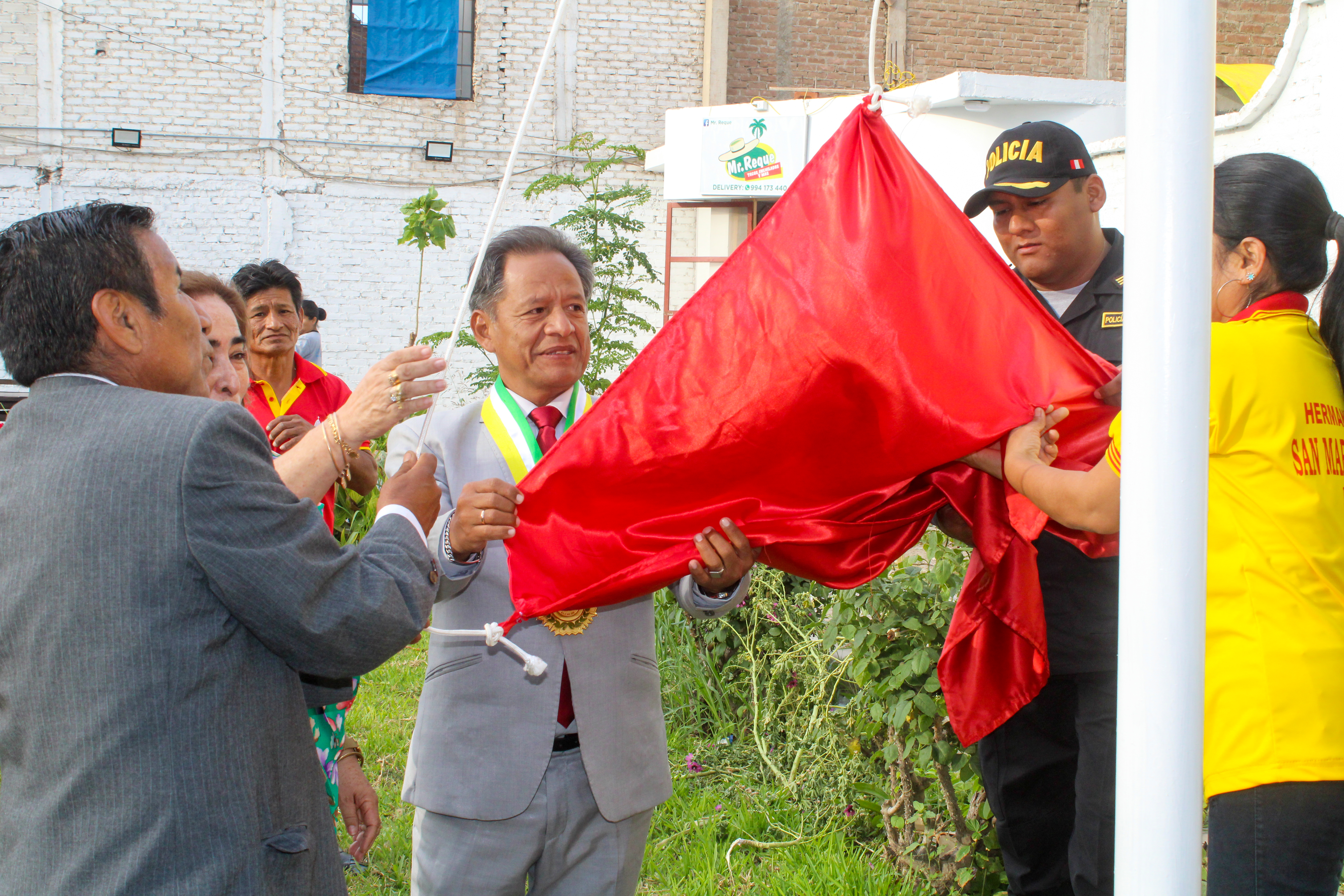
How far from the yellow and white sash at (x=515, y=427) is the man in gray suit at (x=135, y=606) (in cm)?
66

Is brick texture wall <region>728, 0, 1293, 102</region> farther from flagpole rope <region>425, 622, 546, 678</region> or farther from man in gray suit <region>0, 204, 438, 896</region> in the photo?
man in gray suit <region>0, 204, 438, 896</region>

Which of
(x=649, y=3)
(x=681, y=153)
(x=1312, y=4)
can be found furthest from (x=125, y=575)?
(x=649, y=3)

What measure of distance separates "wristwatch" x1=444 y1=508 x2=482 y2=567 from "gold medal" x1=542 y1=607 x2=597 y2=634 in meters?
0.18

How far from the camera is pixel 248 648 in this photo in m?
1.42

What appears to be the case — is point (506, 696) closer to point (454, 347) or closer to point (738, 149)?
point (454, 347)

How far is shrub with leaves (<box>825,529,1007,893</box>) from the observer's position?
2.77 metres

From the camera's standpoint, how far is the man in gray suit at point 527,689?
1951 mm

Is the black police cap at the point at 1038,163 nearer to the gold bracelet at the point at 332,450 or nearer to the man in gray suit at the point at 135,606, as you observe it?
the gold bracelet at the point at 332,450

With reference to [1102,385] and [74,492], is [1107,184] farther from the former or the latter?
[74,492]

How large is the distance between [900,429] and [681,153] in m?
9.81

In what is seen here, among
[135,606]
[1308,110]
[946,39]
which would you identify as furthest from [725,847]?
[946,39]

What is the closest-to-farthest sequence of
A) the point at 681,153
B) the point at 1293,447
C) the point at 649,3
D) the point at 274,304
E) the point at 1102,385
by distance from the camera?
the point at 1293,447
the point at 1102,385
the point at 274,304
the point at 681,153
the point at 649,3

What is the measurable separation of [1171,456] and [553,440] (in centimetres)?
136

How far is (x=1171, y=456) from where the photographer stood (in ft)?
3.38
